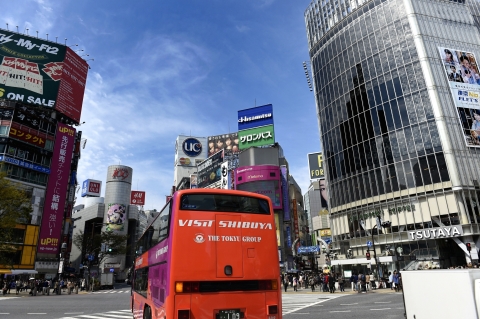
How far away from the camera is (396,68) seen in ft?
152

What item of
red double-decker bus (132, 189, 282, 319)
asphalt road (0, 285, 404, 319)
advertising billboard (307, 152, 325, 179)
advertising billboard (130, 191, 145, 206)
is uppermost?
advertising billboard (307, 152, 325, 179)

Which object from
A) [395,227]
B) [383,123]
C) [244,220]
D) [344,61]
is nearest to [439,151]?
[383,123]

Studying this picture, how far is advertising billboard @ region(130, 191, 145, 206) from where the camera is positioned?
112062mm

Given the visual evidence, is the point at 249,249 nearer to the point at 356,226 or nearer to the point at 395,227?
the point at 395,227

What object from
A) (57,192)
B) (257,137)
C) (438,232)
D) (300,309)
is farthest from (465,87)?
(57,192)

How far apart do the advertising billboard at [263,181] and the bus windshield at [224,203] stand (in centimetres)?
6362

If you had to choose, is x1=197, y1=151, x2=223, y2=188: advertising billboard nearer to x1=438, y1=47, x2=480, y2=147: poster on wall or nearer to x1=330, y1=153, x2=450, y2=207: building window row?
x1=330, y1=153, x2=450, y2=207: building window row

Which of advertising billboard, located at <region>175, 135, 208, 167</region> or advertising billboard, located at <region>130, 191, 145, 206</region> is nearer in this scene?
advertising billboard, located at <region>130, 191, 145, 206</region>

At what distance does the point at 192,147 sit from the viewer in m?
130

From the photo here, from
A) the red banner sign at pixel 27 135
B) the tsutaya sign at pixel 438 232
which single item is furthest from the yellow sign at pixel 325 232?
the red banner sign at pixel 27 135

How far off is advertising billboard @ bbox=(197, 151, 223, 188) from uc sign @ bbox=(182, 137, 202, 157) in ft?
101

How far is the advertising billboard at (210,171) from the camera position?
90625 millimetres

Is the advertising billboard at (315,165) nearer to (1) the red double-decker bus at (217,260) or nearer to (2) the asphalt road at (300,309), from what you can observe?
(2) the asphalt road at (300,309)


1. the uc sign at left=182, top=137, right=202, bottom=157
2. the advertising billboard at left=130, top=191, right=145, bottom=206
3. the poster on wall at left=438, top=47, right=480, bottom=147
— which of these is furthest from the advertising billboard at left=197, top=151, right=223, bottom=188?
the poster on wall at left=438, top=47, right=480, bottom=147
